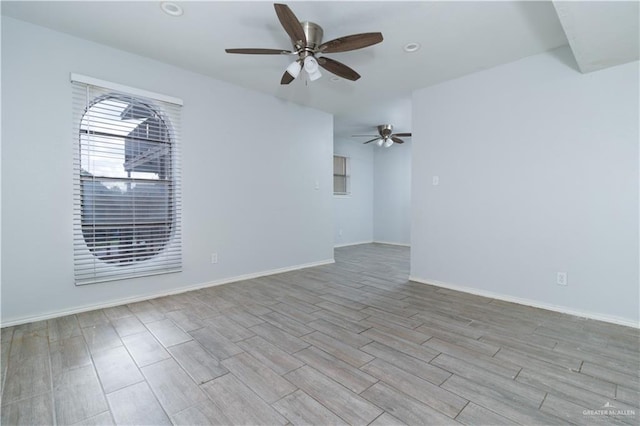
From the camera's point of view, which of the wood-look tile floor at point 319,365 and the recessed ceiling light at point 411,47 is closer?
the wood-look tile floor at point 319,365

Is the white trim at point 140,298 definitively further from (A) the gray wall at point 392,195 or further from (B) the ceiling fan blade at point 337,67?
(A) the gray wall at point 392,195

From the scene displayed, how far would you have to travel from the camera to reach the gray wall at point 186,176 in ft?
7.97

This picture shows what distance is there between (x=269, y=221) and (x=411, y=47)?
2755mm

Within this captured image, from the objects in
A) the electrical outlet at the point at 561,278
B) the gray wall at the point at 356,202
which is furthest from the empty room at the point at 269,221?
the gray wall at the point at 356,202

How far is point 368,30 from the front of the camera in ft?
8.30

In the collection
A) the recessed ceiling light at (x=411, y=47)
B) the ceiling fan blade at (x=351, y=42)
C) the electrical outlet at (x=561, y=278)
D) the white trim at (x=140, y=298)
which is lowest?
the white trim at (x=140, y=298)

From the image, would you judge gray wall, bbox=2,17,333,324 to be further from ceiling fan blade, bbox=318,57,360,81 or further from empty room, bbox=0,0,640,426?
ceiling fan blade, bbox=318,57,360,81


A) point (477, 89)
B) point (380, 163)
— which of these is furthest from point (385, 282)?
point (380, 163)

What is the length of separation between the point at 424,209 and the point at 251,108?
2.72 m

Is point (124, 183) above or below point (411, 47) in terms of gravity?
below

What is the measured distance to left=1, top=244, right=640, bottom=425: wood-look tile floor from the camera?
141cm

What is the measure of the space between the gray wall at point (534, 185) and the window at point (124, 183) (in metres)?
3.07

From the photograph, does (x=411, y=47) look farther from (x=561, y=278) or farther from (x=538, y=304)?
(x=538, y=304)

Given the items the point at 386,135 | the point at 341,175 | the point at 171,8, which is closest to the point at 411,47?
the point at 171,8
